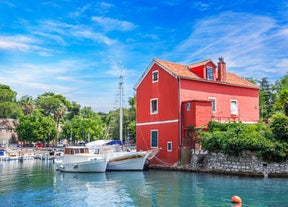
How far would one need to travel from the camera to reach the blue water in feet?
52.5

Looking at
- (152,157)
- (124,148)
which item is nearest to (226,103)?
(152,157)

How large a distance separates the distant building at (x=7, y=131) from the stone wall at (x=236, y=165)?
192 ft

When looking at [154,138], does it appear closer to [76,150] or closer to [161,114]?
[161,114]

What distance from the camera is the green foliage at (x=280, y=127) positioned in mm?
23625

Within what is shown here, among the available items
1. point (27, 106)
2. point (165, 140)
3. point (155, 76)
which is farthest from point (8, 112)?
point (165, 140)

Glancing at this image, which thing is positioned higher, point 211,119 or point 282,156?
point 211,119

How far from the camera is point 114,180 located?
24.4m

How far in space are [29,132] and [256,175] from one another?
170ft

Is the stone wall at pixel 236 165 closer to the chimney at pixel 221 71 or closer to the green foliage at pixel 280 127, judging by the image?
the green foliage at pixel 280 127

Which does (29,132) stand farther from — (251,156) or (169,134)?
(251,156)

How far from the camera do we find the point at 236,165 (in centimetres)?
2494

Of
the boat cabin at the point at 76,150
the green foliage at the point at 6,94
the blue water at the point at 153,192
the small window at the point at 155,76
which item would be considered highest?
the green foliage at the point at 6,94

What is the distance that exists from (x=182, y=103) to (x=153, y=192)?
1276cm

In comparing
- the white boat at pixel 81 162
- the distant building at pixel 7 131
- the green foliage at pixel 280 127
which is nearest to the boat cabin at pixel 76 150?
the white boat at pixel 81 162
